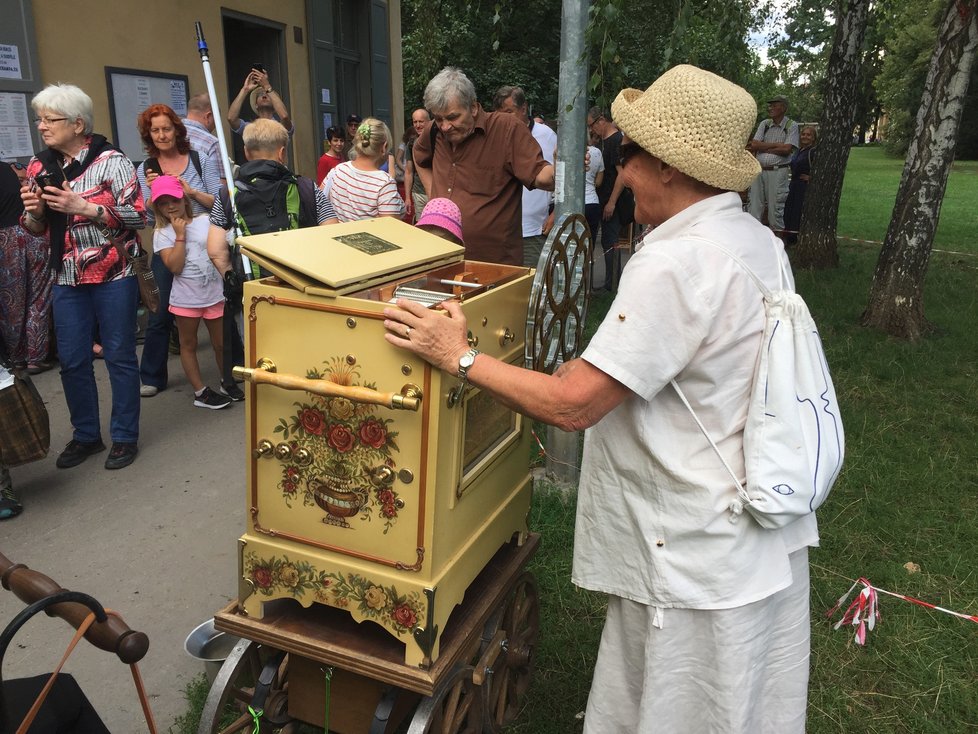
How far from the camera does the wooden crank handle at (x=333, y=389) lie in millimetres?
1706

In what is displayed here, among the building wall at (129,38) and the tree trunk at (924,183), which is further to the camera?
the building wall at (129,38)

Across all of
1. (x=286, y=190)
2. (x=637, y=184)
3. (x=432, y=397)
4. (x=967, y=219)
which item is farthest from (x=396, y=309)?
(x=967, y=219)

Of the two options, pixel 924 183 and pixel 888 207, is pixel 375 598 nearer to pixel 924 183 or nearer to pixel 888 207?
pixel 924 183

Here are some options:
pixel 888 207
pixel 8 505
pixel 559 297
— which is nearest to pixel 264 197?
pixel 8 505

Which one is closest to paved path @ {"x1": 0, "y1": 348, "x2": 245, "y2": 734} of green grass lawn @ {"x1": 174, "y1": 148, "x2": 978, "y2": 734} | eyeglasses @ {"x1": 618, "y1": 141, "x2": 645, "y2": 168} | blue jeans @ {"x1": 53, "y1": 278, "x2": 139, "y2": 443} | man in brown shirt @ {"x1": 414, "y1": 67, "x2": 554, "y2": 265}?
blue jeans @ {"x1": 53, "y1": 278, "x2": 139, "y2": 443}

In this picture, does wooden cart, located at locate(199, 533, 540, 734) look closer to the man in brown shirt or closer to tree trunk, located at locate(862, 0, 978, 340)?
the man in brown shirt

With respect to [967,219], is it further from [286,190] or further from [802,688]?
[802,688]

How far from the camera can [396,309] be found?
1672 mm

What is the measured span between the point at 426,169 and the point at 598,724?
10.2 feet

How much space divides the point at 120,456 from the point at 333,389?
9.74 feet

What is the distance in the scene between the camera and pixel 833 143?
8.98 metres

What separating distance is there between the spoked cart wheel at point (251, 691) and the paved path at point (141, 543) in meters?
0.46

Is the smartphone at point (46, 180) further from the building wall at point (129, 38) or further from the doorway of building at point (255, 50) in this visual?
the doorway of building at point (255, 50)

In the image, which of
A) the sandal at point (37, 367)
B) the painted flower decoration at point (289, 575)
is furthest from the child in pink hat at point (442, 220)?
the sandal at point (37, 367)
